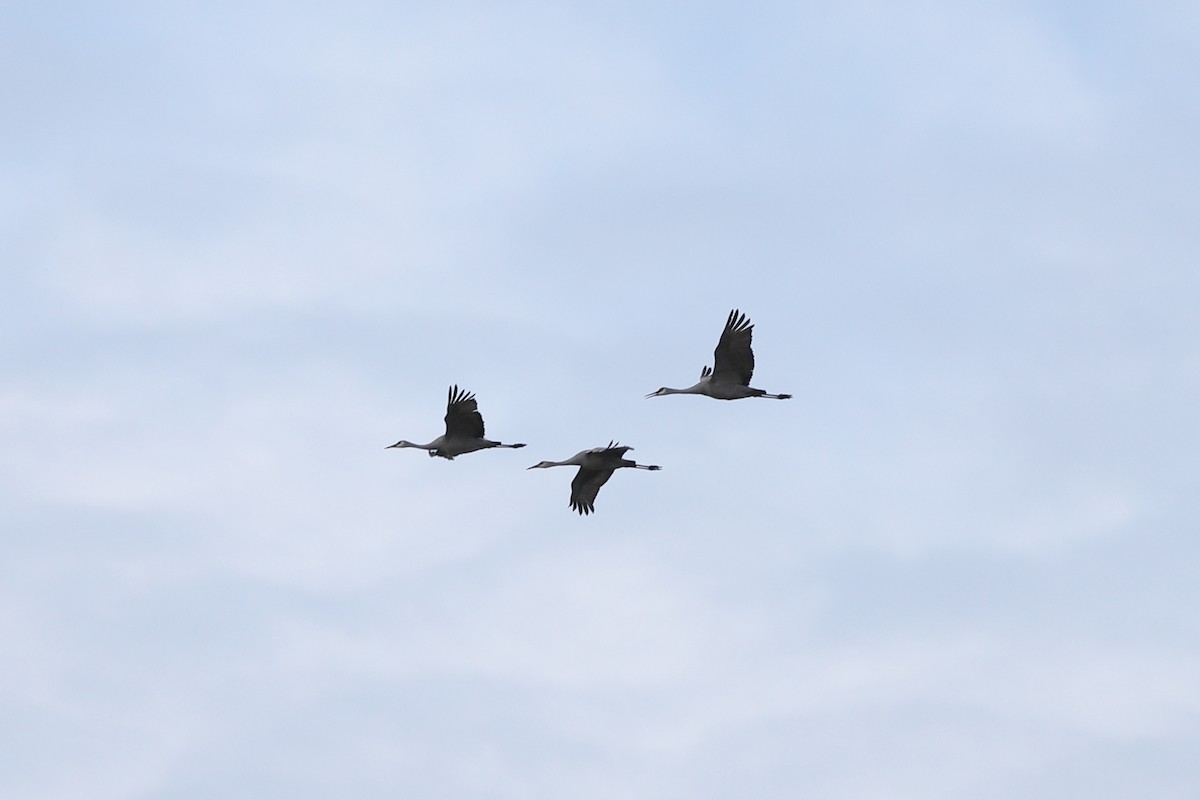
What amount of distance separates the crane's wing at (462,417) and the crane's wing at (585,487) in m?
3.10

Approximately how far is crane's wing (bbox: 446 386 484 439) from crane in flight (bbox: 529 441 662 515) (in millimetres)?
2538

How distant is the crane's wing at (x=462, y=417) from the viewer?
82.9 metres

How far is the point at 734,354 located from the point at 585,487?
5.85m

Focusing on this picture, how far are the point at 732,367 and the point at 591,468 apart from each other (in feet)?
15.2

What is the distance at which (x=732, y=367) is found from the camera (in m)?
82.4

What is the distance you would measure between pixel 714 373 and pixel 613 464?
3487mm

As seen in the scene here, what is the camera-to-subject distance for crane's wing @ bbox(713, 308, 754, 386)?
8169cm

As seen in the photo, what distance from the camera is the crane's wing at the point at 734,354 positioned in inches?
3216

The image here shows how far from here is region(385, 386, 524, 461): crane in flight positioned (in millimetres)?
82875

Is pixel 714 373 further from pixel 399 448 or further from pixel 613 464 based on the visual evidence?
pixel 399 448

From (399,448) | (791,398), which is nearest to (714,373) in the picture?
(791,398)

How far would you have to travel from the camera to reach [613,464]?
83.8m

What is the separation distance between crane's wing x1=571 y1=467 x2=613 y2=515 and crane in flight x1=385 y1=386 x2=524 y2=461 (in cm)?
192

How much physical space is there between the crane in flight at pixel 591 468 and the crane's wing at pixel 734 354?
3.02 metres
